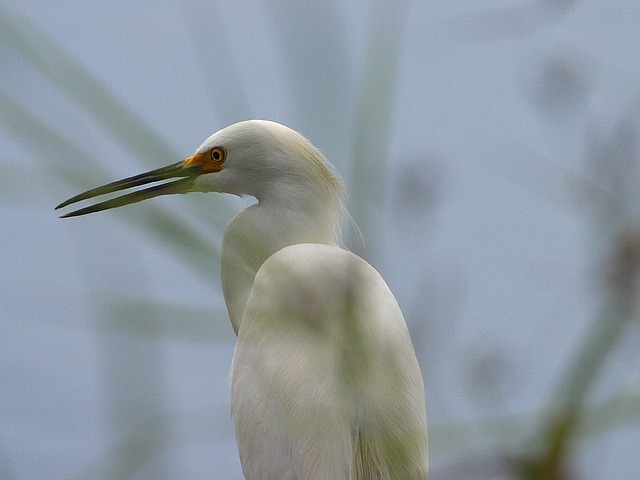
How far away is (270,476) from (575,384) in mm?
1556

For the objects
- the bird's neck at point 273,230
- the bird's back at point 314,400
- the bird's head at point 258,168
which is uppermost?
the bird's head at point 258,168

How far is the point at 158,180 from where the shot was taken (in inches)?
95.0

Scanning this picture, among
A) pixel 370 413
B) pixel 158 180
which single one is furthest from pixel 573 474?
pixel 158 180

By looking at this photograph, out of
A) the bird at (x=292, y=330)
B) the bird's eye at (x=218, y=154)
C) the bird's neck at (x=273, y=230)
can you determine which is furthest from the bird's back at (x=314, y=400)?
the bird's eye at (x=218, y=154)

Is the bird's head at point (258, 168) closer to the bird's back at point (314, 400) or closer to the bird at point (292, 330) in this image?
the bird at point (292, 330)

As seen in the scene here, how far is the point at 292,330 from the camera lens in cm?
184

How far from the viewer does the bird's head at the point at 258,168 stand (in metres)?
2.28

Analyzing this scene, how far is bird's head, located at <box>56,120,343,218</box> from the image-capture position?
7.49ft

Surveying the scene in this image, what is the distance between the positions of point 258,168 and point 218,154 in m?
0.13

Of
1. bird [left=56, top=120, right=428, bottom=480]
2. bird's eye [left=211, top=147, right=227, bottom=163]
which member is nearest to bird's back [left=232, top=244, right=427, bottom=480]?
bird [left=56, top=120, right=428, bottom=480]

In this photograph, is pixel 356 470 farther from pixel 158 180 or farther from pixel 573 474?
pixel 573 474

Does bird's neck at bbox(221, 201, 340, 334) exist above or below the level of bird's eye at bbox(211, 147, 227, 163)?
below

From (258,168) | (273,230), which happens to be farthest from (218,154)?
(273,230)

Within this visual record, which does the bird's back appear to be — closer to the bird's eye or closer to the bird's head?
the bird's head
